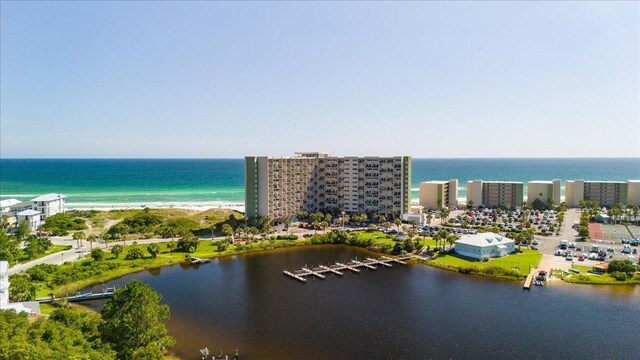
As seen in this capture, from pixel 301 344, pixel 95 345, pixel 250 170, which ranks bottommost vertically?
pixel 301 344

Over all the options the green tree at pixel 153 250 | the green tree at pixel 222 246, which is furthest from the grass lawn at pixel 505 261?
the green tree at pixel 153 250

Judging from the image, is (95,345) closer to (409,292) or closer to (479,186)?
(409,292)

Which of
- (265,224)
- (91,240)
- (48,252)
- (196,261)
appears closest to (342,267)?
(196,261)

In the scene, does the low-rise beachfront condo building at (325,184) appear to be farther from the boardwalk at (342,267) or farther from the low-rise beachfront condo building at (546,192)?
the low-rise beachfront condo building at (546,192)

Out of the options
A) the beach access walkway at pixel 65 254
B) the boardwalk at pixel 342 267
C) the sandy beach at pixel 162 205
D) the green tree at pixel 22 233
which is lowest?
the boardwalk at pixel 342 267

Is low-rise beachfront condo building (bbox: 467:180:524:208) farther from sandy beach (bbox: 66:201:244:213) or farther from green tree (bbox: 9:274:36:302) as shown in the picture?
green tree (bbox: 9:274:36:302)

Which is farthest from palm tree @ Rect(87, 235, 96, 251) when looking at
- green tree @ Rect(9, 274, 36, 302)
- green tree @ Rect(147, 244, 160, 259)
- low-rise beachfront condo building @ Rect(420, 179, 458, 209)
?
low-rise beachfront condo building @ Rect(420, 179, 458, 209)

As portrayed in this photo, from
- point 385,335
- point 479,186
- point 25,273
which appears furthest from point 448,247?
point 25,273

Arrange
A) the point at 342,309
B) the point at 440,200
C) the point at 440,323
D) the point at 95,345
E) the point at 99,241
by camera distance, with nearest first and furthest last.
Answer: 1. the point at 95,345
2. the point at 440,323
3. the point at 342,309
4. the point at 99,241
5. the point at 440,200
